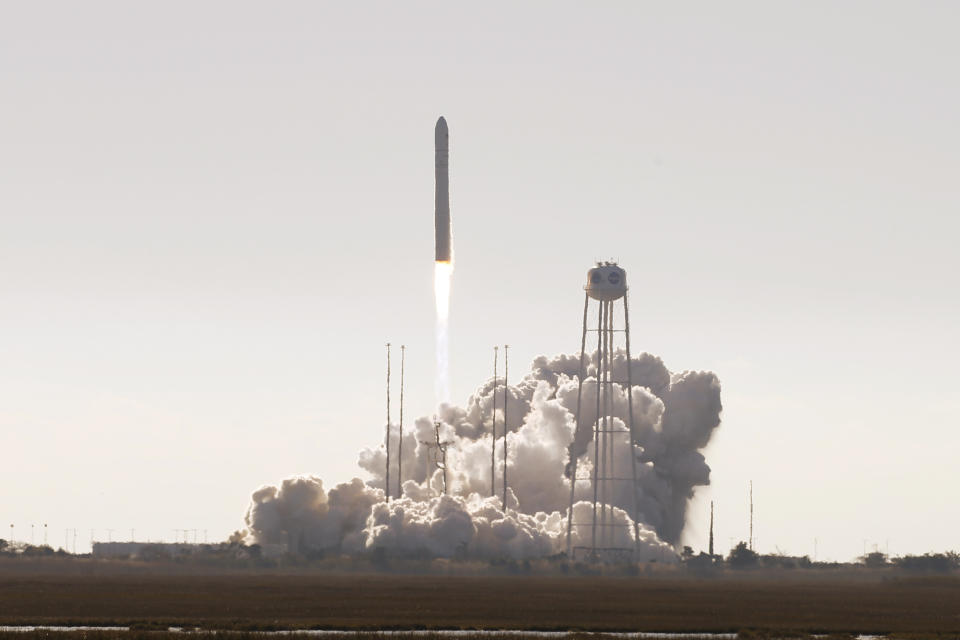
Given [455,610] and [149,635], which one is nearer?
[149,635]

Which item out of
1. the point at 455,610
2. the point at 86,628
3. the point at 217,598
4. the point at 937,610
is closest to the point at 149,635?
the point at 86,628

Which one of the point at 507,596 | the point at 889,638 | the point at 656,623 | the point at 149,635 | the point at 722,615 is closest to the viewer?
the point at 149,635

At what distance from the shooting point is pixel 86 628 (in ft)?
433

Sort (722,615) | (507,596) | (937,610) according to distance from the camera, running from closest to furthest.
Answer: (722,615)
(937,610)
(507,596)

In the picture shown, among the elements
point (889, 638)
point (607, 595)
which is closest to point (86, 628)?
point (889, 638)

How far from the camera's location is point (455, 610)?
154875 mm

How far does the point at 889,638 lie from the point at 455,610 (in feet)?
122

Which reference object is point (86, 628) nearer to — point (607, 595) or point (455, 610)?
point (455, 610)

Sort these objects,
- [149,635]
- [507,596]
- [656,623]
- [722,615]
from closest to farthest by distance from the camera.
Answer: [149,635] < [656,623] < [722,615] < [507,596]

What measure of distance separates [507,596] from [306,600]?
2078cm

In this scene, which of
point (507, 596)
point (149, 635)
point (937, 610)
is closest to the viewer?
point (149, 635)

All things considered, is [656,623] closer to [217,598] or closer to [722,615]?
[722,615]

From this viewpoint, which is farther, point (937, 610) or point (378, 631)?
point (937, 610)

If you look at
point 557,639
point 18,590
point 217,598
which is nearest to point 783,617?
point 557,639
